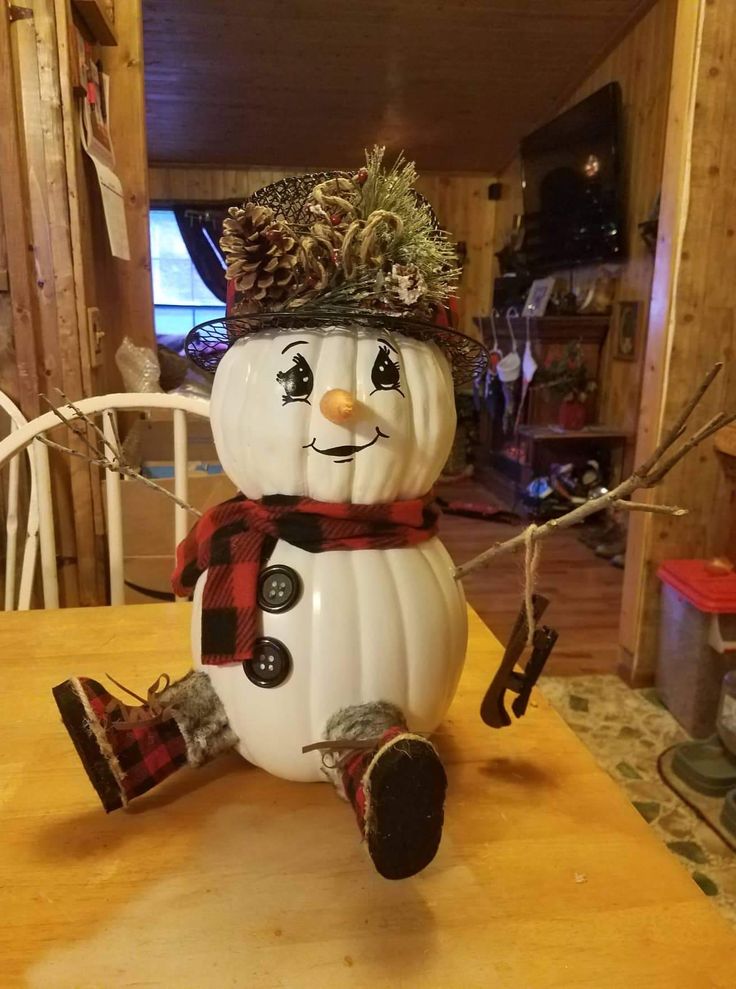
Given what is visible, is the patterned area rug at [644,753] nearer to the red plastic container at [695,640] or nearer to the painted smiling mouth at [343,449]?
the red plastic container at [695,640]

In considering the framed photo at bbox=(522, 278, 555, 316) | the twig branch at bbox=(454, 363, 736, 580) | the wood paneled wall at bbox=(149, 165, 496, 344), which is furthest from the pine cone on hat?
the wood paneled wall at bbox=(149, 165, 496, 344)

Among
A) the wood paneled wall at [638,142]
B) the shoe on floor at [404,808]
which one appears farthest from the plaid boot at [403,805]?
the wood paneled wall at [638,142]

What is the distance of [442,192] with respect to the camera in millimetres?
5328

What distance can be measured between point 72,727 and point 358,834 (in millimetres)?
229

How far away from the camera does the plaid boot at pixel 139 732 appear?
1.80 ft

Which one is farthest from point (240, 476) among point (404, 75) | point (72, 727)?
point (404, 75)

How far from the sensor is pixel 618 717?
194 centimetres

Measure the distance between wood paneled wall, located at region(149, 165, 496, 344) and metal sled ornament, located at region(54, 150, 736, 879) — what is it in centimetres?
488

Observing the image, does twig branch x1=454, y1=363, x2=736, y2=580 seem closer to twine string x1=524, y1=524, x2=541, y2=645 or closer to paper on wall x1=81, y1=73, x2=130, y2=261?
twine string x1=524, y1=524, x2=541, y2=645

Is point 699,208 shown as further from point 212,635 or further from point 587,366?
point 587,366

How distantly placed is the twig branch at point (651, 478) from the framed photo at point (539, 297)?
146 inches

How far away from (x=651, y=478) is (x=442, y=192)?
17.5ft

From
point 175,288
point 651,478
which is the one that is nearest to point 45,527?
point 651,478

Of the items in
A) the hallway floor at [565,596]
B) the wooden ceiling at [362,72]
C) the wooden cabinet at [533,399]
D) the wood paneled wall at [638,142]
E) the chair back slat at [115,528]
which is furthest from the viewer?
the wooden cabinet at [533,399]
